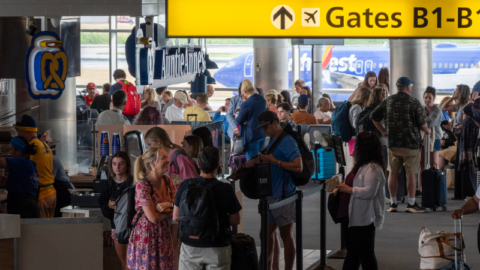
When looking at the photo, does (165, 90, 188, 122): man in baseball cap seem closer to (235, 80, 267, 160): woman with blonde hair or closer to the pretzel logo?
(235, 80, 267, 160): woman with blonde hair

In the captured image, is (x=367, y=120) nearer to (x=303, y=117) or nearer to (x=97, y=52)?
(x=303, y=117)

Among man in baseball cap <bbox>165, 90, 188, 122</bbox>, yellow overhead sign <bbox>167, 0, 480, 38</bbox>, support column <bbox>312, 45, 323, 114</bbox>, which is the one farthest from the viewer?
support column <bbox>312, 45, 323, 114</bbox>

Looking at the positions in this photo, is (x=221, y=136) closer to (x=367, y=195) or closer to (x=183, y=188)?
(x=367, y=195)

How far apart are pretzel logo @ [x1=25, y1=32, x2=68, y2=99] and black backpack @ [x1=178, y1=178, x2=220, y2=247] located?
17.5 feet

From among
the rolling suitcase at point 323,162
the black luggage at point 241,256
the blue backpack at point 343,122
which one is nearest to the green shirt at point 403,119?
the blue backpack at point 343,122

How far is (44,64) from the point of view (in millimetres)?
9523

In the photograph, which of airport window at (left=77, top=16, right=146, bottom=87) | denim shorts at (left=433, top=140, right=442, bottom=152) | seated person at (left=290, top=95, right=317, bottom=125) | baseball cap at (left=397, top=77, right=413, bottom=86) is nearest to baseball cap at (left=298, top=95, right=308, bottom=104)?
seated person at (left=290, top=95, right=317, bottom=125)

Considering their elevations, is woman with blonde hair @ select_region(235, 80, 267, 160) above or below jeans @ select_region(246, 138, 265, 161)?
above

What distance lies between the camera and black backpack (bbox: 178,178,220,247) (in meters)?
4.77

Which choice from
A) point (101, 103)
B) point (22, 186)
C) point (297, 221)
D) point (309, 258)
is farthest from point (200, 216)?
point (101, 103)

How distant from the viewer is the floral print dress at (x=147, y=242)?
521cm

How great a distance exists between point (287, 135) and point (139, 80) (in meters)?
4.36

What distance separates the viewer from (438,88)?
93.3 ft

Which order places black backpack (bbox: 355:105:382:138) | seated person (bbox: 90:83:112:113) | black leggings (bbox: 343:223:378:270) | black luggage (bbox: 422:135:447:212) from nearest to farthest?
black leggings (bbox: 343:223:378:270) → black luggage (bbox: 422:135:447:212) → black backpack (bbox: 355:105:382:138) → seated person (bbox: 90:83:112:113)
